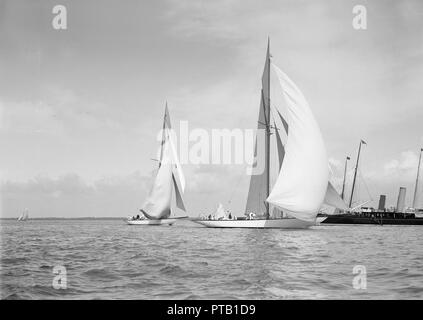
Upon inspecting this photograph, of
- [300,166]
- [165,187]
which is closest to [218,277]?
[300,166]

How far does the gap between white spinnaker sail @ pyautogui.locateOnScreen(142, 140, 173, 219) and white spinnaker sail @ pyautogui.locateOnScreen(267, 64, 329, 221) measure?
37117mm

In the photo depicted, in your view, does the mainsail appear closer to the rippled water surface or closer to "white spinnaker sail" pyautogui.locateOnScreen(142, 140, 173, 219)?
"white spinnaker sail" pyautogui.locateOnScreen(142, 140, 173, 219)

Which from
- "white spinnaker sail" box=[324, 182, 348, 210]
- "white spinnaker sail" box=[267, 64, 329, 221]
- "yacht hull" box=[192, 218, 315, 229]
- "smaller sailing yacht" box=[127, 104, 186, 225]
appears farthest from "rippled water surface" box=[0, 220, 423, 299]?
"smaller sailing yacht" box=[127, 104, 186, 225]

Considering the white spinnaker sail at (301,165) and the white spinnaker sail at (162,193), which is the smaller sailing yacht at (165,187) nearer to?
the white spinnaker sail at (162,193)

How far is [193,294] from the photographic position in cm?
1274

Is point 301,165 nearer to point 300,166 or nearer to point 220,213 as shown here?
point 300,166

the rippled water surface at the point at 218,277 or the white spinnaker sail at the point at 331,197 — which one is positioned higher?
the white spinnaker sail at the point at 331,197

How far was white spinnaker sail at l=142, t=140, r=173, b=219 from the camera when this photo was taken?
255ft

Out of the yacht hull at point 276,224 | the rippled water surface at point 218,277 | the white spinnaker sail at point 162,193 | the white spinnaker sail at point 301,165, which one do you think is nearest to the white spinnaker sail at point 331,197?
the yacht hull at point 276,224

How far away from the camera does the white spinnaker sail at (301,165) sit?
41.7 m

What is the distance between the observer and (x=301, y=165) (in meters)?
41.7

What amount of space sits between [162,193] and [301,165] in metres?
41.3

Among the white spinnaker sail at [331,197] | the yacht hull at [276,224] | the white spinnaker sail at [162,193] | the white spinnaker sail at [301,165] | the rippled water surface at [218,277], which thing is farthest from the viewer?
the white spinnaker sail at [162,193]

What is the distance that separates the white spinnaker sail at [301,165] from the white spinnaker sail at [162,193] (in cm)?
3712
